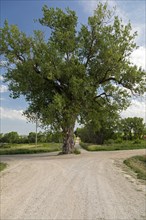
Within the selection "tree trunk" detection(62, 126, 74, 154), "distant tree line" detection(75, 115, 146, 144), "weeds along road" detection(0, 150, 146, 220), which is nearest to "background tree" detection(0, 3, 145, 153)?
"tree trunk" detection(62, 126, 74, 154)

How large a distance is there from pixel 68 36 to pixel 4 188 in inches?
710

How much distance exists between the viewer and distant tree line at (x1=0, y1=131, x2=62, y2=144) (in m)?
23.4

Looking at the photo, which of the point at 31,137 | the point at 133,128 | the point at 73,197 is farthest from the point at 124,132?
the point at 73,197

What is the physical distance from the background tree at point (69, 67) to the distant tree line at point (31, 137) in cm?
96

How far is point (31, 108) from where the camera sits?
81.8 ft

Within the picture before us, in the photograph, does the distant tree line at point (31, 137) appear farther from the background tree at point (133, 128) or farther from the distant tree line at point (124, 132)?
the background tree at point (133, 128)

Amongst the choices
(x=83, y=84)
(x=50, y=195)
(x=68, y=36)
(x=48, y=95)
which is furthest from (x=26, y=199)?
(x=68, y=36)

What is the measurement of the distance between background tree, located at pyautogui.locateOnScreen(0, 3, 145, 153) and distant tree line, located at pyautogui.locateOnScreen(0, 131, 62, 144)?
96 centimetres

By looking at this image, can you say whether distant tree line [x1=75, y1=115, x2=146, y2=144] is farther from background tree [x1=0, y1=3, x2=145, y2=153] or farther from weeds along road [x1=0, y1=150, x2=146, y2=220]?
weeds along road [x1=0, y1=150, x2=146, y2=220]

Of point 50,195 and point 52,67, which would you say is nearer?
point 50,195

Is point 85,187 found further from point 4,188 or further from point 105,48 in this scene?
point 105,48

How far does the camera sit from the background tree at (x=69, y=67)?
2328 centimetres

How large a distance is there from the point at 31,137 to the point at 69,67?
63.0m

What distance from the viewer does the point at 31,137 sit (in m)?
83.8
